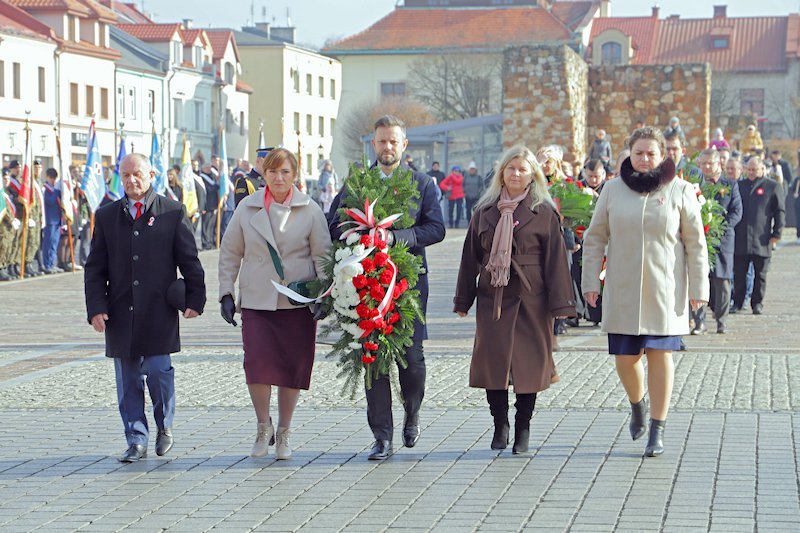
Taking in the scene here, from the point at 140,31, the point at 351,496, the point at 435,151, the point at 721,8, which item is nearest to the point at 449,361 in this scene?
the point at 351,496

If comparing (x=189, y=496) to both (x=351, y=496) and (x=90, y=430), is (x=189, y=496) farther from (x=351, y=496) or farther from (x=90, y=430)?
(x=90, y=430)

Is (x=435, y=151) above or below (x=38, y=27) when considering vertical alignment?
below

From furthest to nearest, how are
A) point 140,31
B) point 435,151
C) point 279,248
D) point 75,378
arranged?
point 140,31 → point 435,151 → point 75,378 → point 279,248

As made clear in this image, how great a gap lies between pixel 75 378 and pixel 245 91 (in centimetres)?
7243

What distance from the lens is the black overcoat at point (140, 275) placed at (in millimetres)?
8344

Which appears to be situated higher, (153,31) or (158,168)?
(153,31)

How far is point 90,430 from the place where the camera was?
30.5ft

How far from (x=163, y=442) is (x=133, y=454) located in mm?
207

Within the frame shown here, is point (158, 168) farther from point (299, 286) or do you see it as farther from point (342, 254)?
point (342, 254)

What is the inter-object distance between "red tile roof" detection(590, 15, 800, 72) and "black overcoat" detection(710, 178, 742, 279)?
7883 cm

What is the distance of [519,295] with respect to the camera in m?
8.33

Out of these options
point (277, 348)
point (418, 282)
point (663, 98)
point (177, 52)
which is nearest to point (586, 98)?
point (663, 98)

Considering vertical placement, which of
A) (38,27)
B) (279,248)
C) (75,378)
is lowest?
(75,378)

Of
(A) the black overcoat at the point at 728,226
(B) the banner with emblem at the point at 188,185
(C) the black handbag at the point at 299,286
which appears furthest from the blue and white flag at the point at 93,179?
(C) the black handbag at the point at 299,286
